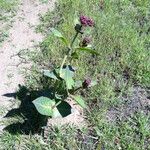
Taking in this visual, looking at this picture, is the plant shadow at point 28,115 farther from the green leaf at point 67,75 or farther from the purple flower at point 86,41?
the purple flower at point 86,41

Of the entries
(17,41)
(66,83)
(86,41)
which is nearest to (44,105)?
(66,83)

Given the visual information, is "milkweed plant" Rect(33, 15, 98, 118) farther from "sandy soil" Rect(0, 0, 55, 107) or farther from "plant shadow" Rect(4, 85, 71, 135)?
"sandy soil" Rect(0, 0, 55, 107)

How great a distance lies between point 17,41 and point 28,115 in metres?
1.22

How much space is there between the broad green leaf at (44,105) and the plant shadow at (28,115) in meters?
0.07

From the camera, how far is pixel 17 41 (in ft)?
14.6

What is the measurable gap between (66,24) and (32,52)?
0.60 meters

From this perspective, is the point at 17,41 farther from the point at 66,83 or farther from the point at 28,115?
the point at 66,83

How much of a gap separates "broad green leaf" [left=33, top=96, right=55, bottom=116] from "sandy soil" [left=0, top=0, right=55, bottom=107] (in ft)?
1.70

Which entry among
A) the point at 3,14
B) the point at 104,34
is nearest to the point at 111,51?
the point at 104,34

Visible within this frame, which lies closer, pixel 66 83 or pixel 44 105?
pixel 44 105

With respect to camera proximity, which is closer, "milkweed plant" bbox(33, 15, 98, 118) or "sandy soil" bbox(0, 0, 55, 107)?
"milkweed plant" bbox(33, 15, 98, 118)

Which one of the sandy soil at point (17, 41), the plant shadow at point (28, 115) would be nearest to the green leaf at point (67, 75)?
the plant shadow at point (28, 115)

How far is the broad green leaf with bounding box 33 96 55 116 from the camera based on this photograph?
321 cm

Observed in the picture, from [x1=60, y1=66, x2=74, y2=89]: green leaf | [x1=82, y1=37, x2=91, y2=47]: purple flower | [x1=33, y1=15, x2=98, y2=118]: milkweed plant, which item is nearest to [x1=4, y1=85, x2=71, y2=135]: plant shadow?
[x1=33, y1=15, x2=98, y2=118]: milkweed plant
